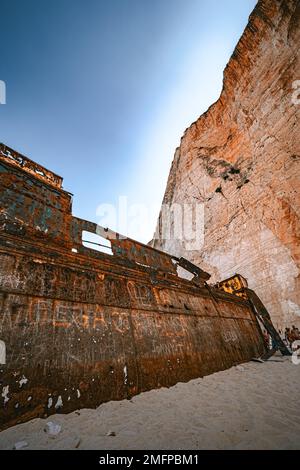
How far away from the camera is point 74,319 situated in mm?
4098

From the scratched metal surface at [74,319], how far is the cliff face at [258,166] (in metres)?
9.23

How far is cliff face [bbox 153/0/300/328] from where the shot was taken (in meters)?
14.1

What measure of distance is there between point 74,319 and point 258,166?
18074 millimetres

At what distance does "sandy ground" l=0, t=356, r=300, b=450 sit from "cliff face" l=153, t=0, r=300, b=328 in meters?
10.9

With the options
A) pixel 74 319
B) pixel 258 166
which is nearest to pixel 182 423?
pixel 74 319

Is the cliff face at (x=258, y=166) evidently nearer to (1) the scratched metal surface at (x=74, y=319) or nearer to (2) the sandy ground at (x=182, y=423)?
(1) the scratched metal surface at (x=74, y=319)

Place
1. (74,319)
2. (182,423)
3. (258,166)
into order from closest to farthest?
(182,423), (74,319), (258,166)

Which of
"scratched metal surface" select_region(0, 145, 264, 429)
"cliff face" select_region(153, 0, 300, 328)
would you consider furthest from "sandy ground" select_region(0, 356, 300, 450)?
"cliff face" select_region(153, 0, 300, 328)

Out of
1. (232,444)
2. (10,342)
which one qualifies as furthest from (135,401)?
(10,342)

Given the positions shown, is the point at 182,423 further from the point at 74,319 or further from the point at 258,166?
the point at 258,166

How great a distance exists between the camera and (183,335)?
6.06 m

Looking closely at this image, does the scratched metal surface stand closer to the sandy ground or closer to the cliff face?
the sandy ground

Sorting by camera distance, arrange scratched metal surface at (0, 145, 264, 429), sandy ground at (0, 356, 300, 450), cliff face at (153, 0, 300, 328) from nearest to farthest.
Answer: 1. sandy ground at (0, 356, 300, 450)
2. scratched metal surface at (0, 145, 264, 429)
3. cliff face at (153, 0, 300, 328)
